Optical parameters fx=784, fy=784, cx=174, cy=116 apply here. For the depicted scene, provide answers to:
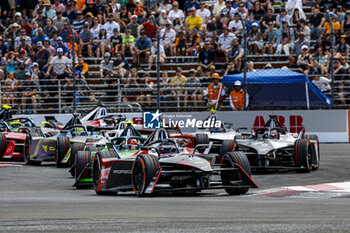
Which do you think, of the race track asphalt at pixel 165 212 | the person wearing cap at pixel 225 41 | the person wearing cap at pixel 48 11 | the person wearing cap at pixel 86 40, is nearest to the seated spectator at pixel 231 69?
the person wearing cap at pixel 225 41

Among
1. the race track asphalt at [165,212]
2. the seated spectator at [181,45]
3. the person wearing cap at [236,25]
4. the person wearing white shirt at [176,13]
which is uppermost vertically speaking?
the person wearing white shirt at [176,13]

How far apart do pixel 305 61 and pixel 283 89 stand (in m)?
1.17

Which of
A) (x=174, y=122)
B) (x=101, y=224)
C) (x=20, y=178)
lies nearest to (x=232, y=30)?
(x=174, y=122)

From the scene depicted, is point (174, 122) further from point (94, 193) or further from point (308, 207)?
point (308, 207)

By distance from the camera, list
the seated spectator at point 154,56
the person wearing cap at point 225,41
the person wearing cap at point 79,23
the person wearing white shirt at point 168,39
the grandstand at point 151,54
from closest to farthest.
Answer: the grandstand at point 151,54 < the person wearing cap at point 225,41 < the seated spectator at point 154,56 < the person wearing white shirt at point 168,39 < the person wearing cap at point 79,23

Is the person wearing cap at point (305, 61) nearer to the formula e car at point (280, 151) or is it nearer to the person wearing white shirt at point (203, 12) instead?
the person wearing white shirt at point (203, 12)

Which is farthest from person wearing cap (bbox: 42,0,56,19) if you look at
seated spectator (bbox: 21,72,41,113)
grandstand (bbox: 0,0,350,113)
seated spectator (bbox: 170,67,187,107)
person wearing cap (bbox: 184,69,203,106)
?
person wearing cap (bbox: 184,69,203,106)

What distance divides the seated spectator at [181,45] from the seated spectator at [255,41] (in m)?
2.34

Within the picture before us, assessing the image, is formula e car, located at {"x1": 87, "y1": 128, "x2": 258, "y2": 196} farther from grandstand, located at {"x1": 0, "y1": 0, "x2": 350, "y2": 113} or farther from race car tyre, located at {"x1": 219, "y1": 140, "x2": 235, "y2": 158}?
grandstand, located at {"x1": 0, "y1": 0, "x2": 350, "y2": 113}

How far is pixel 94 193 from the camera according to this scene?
13.0m

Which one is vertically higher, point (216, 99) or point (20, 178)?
point (216, 99)

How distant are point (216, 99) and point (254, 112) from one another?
55.2 inches

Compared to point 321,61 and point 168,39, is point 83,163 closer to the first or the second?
point 321,61

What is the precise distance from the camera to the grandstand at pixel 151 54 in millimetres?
25094
